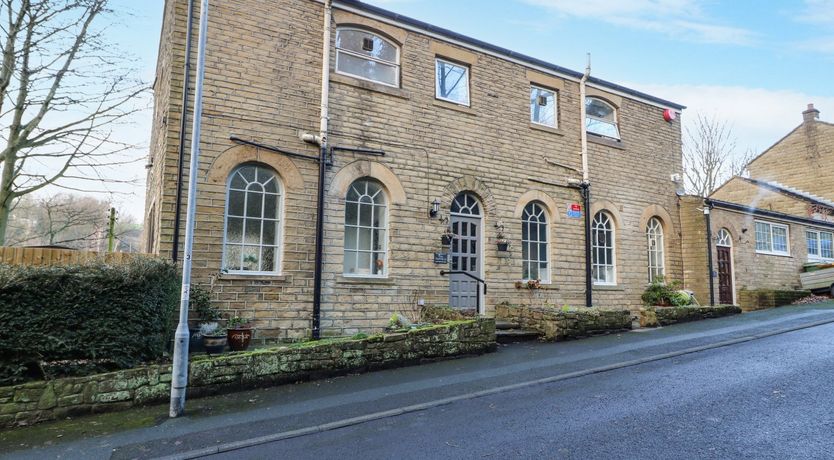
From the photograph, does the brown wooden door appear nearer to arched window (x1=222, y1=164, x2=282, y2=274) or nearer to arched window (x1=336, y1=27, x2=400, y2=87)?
arched window (x1=336, y1=27, x2=400, y2=87)

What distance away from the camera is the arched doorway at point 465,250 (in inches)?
432

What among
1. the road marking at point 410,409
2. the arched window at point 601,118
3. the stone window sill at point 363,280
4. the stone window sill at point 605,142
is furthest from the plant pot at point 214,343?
the arched window at point 601,118

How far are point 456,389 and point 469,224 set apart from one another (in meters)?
5.46

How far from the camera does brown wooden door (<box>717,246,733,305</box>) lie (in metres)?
15.8

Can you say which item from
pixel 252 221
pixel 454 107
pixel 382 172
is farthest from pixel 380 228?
pixel 454 107

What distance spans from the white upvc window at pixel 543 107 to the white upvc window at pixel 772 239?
10.3m

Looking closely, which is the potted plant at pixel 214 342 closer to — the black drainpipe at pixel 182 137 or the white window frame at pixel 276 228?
the white window frame at pixel 276 228

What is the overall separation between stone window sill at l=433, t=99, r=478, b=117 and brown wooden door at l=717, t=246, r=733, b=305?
10139 mm

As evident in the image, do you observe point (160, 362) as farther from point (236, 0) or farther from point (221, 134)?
point (236, 0)

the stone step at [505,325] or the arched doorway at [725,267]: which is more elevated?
the arched doorway at [725,267]

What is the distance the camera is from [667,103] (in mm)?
15484

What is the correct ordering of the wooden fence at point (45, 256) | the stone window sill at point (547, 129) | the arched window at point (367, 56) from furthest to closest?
the stone window sill at point (547, 129) < the arched window at point (367, 56) < the wooden fence at point (45, 256)

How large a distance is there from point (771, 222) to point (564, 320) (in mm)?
13758

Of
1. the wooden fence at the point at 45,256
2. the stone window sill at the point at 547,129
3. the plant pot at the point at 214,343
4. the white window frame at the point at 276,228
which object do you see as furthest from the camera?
the stone window sill at the point at 547,129
